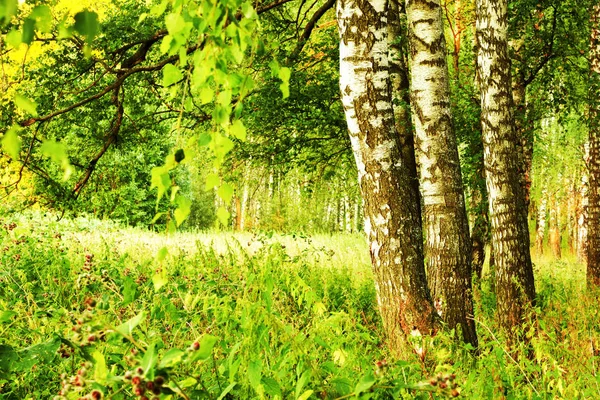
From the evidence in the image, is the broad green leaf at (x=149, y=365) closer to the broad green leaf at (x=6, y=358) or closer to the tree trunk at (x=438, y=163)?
the broad green leaf at (x=6, y=358)

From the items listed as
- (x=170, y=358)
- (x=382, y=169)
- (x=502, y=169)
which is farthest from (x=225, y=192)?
(x=502, y=169)

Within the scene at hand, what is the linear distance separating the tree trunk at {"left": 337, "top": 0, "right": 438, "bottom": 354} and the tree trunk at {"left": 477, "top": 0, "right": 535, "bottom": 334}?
186cm

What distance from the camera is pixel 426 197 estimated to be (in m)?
5.20

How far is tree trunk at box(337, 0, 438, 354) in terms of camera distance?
426 cm

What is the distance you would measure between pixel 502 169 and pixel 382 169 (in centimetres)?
206

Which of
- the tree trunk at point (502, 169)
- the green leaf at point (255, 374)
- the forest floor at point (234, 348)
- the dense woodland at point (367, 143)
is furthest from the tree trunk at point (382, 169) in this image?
the green leaf at point (255, 374)

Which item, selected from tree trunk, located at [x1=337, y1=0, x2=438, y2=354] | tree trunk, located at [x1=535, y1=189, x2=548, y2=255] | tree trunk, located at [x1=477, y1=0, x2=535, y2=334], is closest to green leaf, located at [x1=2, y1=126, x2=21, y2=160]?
tree trunk, located at [x1=337, y1=0, x2=438, y2=354]

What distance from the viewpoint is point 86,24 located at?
1.20m

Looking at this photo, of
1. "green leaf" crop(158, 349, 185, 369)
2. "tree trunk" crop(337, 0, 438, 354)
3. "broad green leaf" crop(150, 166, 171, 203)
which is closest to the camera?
"green leaf" crop(158, 349, 185, 369)

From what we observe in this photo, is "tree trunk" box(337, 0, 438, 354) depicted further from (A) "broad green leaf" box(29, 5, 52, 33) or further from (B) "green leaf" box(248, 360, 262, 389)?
(A) "broad green leaf" box(29, 5, 52, 33)

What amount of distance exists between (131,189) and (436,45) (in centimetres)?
1797

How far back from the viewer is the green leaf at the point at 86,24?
1.20m

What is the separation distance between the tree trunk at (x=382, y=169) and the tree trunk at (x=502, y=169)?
1856 mm

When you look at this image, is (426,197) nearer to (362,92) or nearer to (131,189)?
(362,92)
